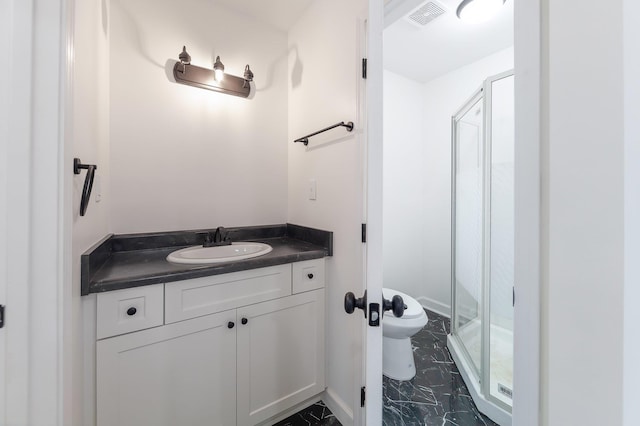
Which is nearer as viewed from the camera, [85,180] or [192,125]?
[85,180]

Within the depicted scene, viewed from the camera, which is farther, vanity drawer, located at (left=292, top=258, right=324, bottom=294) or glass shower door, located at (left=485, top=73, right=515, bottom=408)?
glass shower door, located at (left=485, top=73, right=515, bottom=408)

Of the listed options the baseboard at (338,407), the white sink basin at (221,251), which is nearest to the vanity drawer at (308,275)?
the white sink basin at (221,251)

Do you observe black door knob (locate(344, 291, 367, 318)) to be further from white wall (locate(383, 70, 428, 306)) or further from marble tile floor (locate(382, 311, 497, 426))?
white wall (locate(383, 70, 428, 306))

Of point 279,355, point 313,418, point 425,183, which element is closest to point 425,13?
point 425,183

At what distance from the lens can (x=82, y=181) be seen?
0.89 m

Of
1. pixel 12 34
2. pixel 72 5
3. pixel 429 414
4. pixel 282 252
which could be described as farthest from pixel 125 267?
pixel 429 414

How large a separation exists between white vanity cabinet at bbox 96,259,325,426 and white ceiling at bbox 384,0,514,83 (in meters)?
1.88

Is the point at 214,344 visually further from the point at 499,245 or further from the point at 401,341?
the point at 499,245

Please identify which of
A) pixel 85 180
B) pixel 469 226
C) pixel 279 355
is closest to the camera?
pixel 85 180

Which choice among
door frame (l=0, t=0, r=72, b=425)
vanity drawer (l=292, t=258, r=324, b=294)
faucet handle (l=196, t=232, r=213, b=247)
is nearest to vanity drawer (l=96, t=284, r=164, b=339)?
door frame (l=0, t=0, r=72, b=425)

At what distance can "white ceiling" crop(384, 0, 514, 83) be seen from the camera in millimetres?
1736

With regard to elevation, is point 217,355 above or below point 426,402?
above

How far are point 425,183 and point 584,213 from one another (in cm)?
238

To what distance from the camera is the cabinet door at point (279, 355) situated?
3.93 feet
